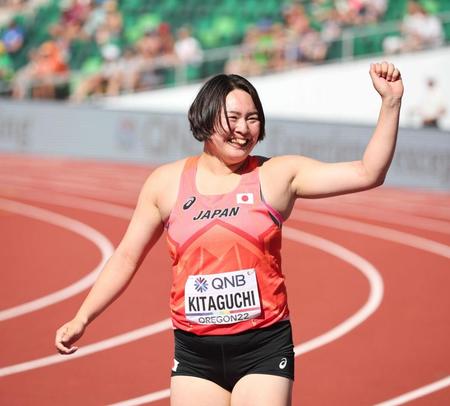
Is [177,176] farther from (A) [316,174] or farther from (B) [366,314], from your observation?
(B) [366,314]

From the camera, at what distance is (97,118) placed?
21516 mm

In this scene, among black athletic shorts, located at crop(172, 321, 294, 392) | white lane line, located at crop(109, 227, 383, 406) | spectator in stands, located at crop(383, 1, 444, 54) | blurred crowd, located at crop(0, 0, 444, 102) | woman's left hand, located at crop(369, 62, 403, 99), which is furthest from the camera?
blurred crowd, located at crop(0, 0, 444, 102)

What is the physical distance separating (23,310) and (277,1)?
1429cm

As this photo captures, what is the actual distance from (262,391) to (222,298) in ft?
1.18

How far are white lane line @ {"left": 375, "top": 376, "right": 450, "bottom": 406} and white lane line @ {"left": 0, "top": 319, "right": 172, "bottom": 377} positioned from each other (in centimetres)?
221

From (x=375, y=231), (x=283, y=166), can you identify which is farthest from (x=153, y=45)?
(x=283, y=166)

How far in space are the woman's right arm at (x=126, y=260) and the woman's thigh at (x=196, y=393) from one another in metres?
0.40

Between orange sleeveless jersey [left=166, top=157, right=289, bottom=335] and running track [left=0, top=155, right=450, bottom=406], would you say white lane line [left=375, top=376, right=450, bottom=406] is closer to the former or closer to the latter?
running track [left=0, top=155, right=450, bottom=406]

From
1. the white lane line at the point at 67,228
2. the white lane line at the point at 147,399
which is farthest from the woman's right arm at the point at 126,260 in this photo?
the white lane line at the point at 67,228

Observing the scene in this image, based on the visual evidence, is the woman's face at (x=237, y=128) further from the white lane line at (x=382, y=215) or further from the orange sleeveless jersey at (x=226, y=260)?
the white lane line at (x=382, y=215)

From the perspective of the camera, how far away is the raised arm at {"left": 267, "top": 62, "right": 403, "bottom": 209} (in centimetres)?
395

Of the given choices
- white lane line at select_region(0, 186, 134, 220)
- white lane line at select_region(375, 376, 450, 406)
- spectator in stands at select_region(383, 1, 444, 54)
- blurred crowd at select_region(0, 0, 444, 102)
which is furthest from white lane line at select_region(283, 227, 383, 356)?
blurred crowd at select_region(0, 0, 444, 102)

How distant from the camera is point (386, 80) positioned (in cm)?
397

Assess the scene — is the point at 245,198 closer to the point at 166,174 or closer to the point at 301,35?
the point at 166,174
